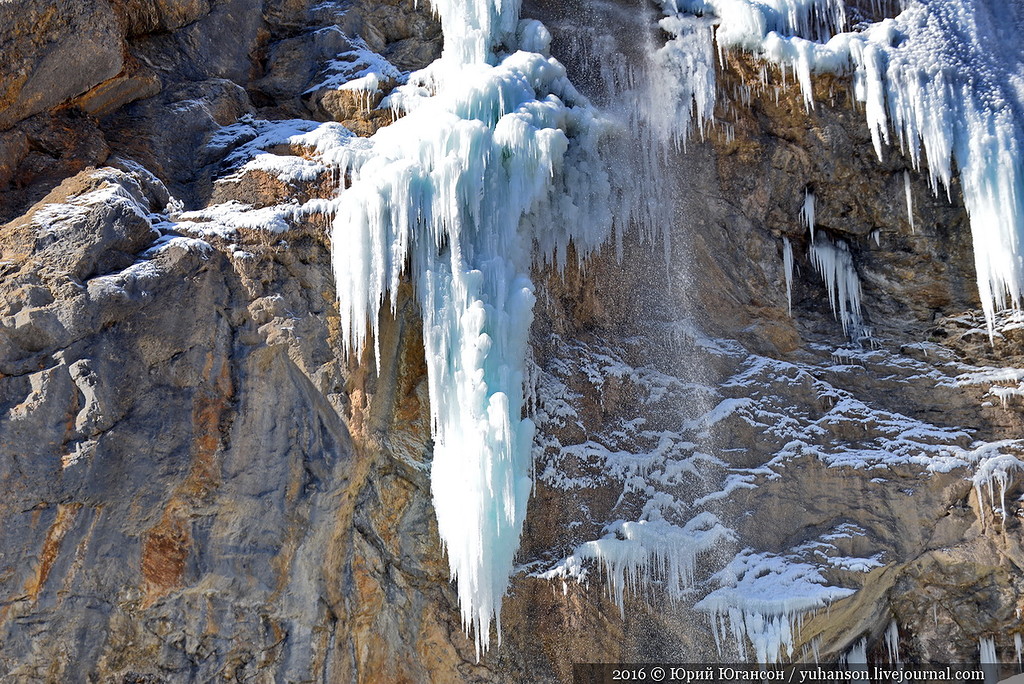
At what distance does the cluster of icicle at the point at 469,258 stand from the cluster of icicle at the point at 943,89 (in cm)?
225

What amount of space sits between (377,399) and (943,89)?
588 centimetres

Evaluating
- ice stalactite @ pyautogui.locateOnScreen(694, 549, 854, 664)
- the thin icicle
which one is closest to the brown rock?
ice stalactite @ pyautogui.locateOnScreen(694, 549, 854, 664)

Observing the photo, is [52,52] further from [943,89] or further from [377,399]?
[943,89]

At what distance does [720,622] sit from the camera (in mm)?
8922

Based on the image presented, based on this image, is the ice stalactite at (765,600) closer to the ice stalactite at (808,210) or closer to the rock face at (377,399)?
the rock face at (377,399)

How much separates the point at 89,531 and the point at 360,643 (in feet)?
7.60

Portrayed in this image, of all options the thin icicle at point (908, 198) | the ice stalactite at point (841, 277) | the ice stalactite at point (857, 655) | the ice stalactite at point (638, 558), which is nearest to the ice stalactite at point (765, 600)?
the ice stalactite at point (638, 558)

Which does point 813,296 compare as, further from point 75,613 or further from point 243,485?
point 75,613

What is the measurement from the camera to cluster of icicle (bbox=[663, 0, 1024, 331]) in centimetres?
948

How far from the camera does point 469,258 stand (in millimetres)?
8797

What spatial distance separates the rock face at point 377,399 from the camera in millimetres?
7746

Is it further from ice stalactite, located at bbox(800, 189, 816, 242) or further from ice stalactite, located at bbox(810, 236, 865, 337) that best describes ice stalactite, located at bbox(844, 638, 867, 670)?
ice stalactite, located at bbox(800, 189, 816, 242)

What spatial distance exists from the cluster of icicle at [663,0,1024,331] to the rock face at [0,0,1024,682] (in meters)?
0.35

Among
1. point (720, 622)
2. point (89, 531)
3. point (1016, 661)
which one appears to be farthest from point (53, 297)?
point (1016, 661)
